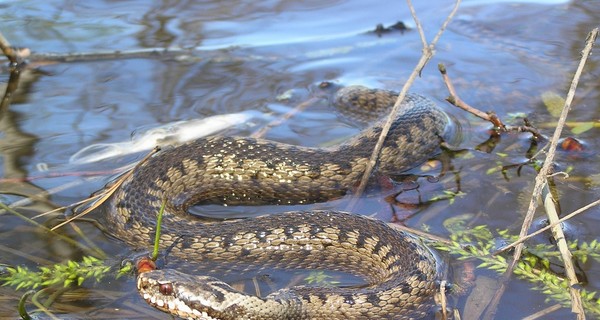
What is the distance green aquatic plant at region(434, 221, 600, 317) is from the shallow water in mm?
93

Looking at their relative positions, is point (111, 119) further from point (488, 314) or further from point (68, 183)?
point (488, 314)

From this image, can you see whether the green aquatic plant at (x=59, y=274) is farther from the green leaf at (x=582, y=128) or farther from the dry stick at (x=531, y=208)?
the green leaf at (x=582, y=128)

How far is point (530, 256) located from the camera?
5.93 metres

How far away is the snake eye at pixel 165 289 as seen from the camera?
5387 mm

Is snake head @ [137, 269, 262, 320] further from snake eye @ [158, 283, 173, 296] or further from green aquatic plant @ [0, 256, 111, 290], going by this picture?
green aquatic plant @ [0, 256, 111, 290]

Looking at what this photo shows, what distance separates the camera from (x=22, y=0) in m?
11.4

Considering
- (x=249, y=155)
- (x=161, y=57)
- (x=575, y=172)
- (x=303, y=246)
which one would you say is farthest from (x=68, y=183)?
(x=575, y=172)

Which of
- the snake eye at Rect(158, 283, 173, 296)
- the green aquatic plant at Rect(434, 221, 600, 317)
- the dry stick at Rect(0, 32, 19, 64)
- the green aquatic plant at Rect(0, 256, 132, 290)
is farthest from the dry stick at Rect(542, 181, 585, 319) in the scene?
A: the dry stick at Rect(0, 32, 19, 64)

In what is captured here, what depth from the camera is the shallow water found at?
652cm

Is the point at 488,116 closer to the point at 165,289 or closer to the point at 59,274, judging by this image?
the point at 165,289

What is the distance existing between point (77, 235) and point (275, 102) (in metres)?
3.08

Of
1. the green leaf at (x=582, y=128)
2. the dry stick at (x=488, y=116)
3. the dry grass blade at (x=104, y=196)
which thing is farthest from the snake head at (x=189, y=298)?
the green leaf at (x=582, y=128)

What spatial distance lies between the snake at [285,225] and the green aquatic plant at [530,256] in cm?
31

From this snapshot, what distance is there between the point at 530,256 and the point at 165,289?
2579 millimetres
